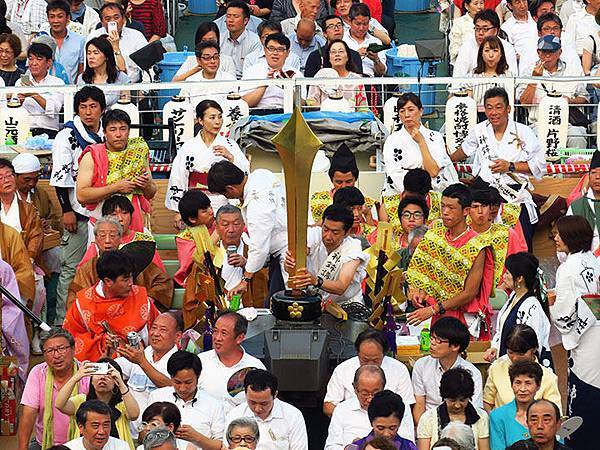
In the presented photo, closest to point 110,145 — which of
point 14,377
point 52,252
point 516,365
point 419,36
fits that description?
point 52,252

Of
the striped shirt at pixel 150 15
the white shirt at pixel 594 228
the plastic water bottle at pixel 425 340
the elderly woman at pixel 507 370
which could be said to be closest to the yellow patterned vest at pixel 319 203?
the plastic water bottle at pixel 425 340

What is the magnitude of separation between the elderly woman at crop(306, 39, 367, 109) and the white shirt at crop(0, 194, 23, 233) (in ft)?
11.3

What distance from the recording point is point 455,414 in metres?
11.9

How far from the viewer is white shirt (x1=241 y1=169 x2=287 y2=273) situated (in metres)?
13.9

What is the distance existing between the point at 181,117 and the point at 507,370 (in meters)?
5.56

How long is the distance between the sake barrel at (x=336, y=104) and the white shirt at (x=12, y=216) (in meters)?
3.44

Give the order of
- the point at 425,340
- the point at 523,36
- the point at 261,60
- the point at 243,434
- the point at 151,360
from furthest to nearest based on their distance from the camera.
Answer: the point at 523,36, the point at 261,60, the point at 425,340, the point at 151,360, the point at 243,434

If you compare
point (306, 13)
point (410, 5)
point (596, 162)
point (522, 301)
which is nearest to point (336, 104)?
point (306, 13)

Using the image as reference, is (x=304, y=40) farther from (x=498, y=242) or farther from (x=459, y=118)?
(x=498, y=242)

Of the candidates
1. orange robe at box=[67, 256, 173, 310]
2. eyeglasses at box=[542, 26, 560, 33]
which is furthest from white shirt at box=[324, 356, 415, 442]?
eyeglasses at box=[542, 26, 560, 33]

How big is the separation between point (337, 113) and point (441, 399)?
4718 mm

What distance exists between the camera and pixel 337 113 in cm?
1667

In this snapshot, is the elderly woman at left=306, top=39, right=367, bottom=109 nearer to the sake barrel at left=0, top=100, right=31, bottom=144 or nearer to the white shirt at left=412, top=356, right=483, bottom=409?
the sake barrel at left=0, top=100, right=31, bottom=144

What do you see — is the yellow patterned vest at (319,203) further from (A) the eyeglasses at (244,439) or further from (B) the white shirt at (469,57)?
(A) the eyeglasses at (244,439)
